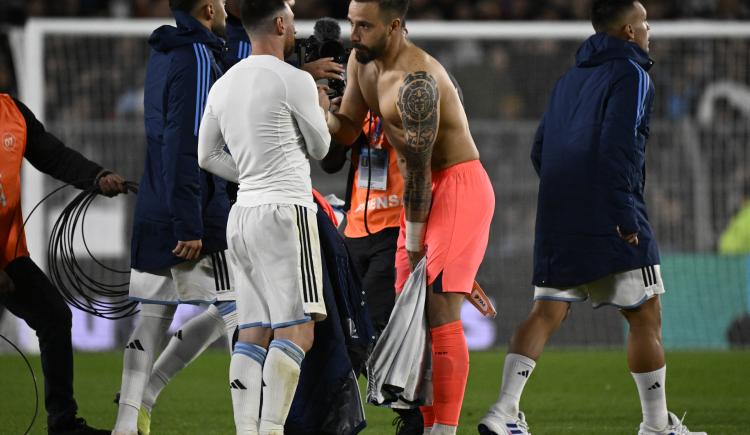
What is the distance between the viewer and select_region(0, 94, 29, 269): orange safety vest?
20.0 ft

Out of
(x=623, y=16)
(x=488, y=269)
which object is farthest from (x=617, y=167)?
(x=488, y=269)

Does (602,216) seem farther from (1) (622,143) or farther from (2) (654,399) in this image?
(2) (654,399)

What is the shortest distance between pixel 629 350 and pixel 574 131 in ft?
3.71

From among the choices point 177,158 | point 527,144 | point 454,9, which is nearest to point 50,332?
point 177,158

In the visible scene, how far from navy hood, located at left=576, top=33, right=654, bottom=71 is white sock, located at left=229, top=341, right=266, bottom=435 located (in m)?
2.31

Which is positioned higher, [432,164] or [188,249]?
[432,164]

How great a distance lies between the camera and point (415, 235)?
577cm

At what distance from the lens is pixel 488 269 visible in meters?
12.6

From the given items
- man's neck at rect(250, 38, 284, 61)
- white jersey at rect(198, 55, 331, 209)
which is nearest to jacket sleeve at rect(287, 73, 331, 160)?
white jersey at rect(198, 55, 331, 209)

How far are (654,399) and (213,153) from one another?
249cm

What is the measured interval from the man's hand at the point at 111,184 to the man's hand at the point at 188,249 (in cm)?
57

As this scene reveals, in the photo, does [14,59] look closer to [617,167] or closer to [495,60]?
[495,60]

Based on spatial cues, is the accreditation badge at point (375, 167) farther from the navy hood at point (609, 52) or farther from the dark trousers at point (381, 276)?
the navy hood at point (609, 52)

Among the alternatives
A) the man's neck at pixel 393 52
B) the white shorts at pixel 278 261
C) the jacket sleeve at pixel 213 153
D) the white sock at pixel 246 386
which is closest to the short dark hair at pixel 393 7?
the man's neck at pixel 393 52
